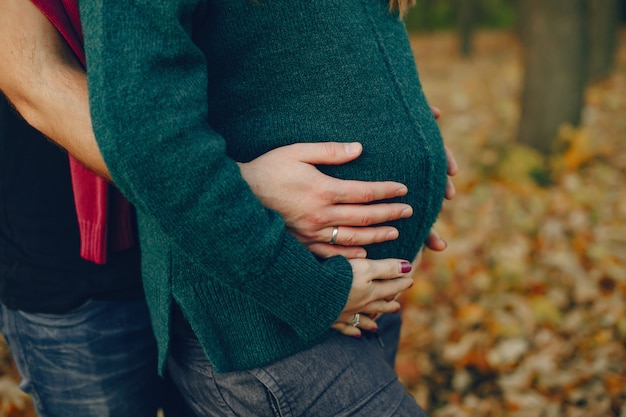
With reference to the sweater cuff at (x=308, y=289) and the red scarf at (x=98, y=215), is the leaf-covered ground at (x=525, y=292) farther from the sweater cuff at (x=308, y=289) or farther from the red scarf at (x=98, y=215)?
the red scarf at (x=98, y=215)

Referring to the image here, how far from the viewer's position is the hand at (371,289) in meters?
1.25

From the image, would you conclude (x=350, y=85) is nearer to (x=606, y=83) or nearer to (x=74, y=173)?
(x=74, y=173)

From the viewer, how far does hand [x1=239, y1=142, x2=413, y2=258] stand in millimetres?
1183

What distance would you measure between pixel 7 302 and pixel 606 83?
30.1ft

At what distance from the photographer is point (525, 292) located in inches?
142

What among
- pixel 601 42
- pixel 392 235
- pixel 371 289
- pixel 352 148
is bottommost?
pixel 601 42

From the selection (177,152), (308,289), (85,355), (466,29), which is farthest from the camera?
(466,29)

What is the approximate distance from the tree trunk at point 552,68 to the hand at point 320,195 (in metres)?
4.57

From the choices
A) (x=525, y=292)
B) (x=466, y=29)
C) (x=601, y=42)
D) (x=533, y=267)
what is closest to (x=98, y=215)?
(x=525, y=292)

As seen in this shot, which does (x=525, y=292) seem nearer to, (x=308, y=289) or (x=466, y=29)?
(x=308, y=289)

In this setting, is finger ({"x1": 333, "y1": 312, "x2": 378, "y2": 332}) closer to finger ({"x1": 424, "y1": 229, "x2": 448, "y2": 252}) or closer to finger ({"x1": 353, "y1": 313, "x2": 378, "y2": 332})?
finger ({"x1": 353, "y1": 313, "x2": 378, "y2": 332})

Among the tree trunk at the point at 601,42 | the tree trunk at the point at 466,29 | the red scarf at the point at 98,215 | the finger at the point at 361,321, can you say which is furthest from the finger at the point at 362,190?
the tree trunk at the point at 466,29

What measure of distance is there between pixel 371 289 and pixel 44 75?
33.0 inches

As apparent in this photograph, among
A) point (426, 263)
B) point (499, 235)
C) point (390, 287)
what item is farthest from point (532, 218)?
point (390, 287)
